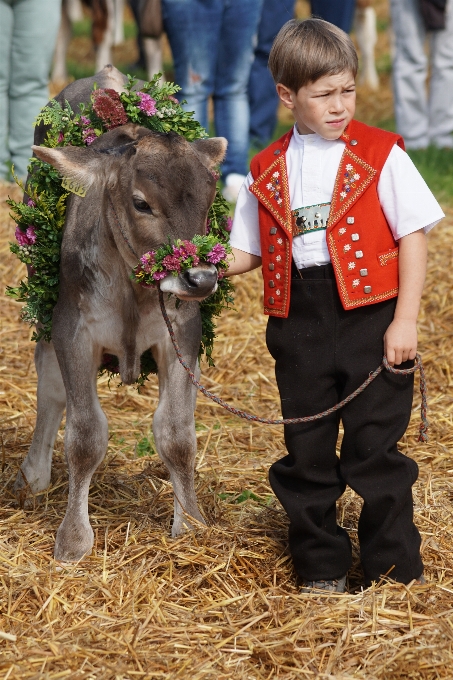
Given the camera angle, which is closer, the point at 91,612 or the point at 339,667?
the point at 339,667

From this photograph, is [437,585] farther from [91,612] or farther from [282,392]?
[91,612]

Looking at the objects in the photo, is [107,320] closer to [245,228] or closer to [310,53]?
[245,228]

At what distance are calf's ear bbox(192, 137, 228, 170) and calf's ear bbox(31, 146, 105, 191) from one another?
0.36 metres

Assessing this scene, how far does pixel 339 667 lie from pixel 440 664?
0.30 m

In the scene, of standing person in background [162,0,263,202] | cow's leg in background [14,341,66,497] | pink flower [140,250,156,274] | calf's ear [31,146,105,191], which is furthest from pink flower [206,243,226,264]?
standing person in background [162,0,263,202]

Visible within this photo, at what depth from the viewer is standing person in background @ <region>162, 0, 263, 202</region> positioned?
796 centimetres

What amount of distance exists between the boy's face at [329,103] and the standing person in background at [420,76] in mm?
7703

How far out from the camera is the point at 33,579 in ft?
12.7

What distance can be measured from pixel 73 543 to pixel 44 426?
83cm

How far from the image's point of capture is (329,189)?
3.62 metres

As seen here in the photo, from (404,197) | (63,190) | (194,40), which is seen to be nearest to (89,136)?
(63,190)

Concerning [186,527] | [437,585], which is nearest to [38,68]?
[186,527]

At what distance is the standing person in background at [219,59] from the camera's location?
313 inches

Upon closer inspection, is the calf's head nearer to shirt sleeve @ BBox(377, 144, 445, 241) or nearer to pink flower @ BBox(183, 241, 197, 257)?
pink flower @ BBox(183, 241, 197, 257)
